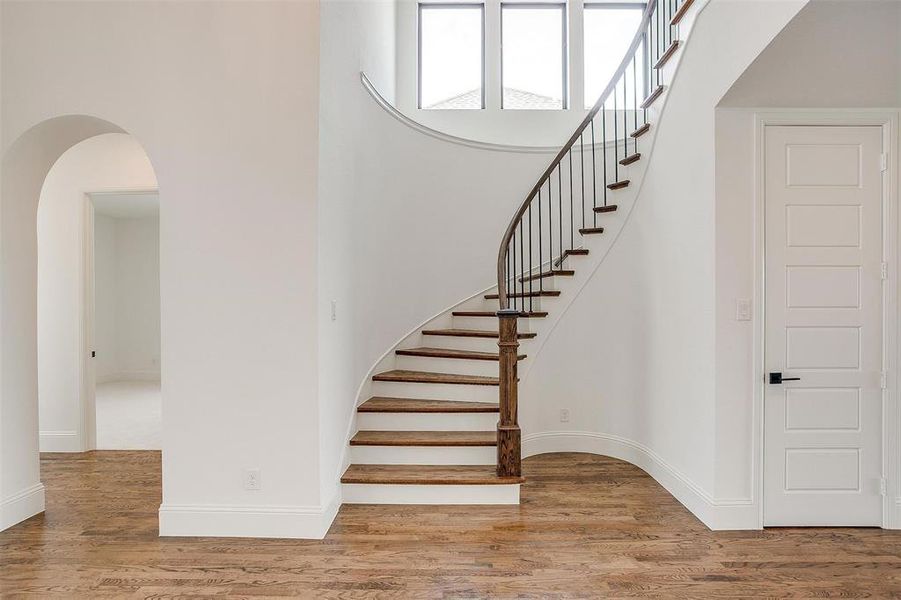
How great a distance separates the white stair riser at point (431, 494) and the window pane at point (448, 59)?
4557 millimetres

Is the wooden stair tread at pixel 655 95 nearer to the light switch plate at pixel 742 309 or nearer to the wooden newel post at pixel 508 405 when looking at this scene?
the light switch plate at pixel 742 309

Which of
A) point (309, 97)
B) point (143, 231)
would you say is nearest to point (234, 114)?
point (309, 97)

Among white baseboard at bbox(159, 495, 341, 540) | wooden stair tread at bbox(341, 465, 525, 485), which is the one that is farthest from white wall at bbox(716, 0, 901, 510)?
white baseboard at bbox(159, 495, 341, 540)

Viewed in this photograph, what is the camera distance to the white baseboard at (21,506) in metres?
2.95

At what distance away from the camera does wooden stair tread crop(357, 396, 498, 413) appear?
12.1 feet

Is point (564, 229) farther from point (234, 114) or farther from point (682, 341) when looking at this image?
point (234, 114)

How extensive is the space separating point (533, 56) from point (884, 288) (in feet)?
15.1

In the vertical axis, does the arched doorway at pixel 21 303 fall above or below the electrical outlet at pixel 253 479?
above

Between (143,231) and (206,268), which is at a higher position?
(143,231)

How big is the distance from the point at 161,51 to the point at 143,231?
7148mm

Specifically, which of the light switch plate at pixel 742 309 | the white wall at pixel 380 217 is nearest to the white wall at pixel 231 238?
the white wall at pixel 380 217

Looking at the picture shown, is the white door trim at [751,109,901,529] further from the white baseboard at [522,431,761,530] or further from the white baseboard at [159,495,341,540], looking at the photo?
the white baseboard at [159,495,341,540]

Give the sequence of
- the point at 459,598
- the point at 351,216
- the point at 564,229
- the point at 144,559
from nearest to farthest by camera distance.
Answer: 1. the point at 459,598
2. the point at 144,559
3. the point at 351,216
4. the point at 564,229

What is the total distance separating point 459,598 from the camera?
225 cm
